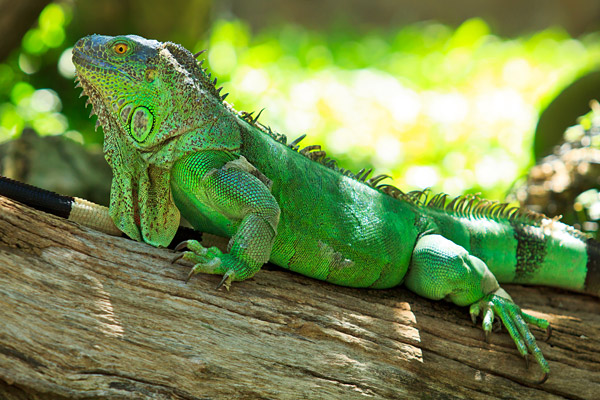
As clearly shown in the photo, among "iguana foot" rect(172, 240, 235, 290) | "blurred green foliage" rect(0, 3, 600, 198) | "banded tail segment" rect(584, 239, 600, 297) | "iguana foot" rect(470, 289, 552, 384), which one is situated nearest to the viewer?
"iguana foot" rect(172, 240, 235, 290)

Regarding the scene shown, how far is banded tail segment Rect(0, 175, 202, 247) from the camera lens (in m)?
2.97

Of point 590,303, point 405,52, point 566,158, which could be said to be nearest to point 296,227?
point 590,303

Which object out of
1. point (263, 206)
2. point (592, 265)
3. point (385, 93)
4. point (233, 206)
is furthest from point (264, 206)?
point (385, 93)

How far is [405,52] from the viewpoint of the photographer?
10180 mm

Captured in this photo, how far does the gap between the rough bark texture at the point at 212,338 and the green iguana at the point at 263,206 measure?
0.15m

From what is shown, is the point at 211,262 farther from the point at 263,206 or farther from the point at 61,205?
the point at 61,205

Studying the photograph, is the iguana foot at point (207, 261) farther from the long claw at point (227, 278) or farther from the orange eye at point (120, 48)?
the orange eye at point (120, 48)

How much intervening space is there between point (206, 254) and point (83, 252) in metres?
0.62

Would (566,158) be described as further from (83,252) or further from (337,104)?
(83,252)

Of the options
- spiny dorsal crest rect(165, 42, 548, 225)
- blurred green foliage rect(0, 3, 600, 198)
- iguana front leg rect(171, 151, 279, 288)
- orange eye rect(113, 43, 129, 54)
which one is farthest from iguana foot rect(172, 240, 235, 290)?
blurred green foliage rect(0, 3, 600, 198)

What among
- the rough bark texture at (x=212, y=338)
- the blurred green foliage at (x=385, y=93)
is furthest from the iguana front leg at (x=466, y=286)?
the blurred green foliage at (x=385, y=93)

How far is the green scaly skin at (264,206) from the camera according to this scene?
2943 millimetres

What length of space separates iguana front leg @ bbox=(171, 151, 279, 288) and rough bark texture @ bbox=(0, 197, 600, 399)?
16cm

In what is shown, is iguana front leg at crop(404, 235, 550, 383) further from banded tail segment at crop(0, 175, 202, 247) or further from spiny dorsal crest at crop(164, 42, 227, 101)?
banded tail segment at crop(0, 175, 202, 247)
